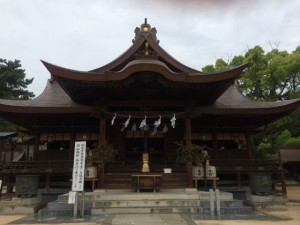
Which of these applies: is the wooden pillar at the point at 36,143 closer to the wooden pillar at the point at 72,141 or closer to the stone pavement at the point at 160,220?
the wooden pillar at the point at 72,141

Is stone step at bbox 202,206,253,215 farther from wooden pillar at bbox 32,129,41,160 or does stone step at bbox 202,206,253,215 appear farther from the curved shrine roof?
wooden pillar at bbox 32,129,41,160

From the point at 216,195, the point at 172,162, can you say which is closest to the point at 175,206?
the point at 216,195

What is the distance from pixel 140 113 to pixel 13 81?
1463 inches

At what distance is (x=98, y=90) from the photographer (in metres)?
14.4

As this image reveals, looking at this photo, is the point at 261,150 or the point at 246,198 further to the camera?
the point at 261,150

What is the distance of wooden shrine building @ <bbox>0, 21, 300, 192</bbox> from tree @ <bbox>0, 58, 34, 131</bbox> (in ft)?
93.5

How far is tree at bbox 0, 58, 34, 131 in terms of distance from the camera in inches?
1706

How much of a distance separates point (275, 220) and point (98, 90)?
31.3 feet

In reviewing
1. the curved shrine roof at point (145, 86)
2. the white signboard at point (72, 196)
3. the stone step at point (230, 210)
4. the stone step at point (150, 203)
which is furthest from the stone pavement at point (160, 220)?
the curved shrine roof at point (145, 86)

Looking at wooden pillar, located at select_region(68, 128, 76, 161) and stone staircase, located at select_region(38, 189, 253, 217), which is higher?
wooden pillar, located at select_region(68, 128, 76, 161)

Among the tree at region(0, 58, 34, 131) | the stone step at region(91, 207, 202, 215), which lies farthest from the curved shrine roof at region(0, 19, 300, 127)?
the tree at region(0, 58, 34, 131)

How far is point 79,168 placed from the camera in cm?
1081

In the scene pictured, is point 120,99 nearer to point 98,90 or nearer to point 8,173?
point 98,90

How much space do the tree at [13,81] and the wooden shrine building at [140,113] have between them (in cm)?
2849
